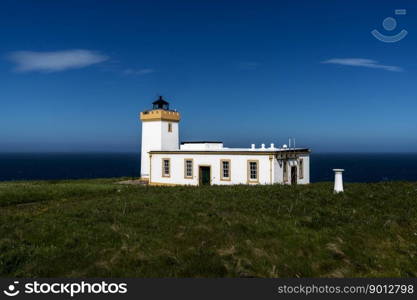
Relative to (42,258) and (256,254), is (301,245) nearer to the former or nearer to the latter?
(256,254)

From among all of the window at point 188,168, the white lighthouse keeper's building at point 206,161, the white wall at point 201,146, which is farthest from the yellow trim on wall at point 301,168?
the window at point 188,168

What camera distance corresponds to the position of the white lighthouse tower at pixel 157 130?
3781 cm

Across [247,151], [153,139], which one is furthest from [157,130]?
[247,151]

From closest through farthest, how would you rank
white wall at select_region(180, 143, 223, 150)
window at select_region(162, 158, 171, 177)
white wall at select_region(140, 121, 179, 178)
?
window at select_region(162, 158, 171, 177)
white wall at select_region(180, 143, 223, 150)
white wall at select_region(140, 121, 179, 178)

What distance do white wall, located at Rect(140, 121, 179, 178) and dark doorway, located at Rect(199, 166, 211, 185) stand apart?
23.2 feet

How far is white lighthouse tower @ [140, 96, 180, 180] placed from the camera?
124 feet

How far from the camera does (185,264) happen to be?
338 inches

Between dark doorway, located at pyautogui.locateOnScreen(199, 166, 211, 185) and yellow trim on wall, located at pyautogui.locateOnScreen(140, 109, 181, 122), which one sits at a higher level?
yellow trim on wall, located at pyautogui.locateOnScreen(140, 109, 181, 122)

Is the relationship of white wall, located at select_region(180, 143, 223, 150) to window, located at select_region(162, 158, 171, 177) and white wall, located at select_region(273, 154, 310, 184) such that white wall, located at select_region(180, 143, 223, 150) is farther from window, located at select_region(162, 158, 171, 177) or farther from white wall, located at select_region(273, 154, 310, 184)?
white wall, located at select_region(273, 154, 310, 184)

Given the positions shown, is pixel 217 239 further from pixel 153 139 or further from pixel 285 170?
pixel 153 139

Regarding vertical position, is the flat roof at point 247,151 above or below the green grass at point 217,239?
above

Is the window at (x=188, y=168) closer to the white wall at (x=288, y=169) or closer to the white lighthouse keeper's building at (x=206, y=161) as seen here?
the white lighthouse keeper's building at (x=206, y=161)

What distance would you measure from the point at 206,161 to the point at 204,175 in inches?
53.7

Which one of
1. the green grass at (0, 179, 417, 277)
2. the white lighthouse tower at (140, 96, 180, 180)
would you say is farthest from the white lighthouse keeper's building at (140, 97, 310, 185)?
the green grass at (0, 179, 417, 277)
